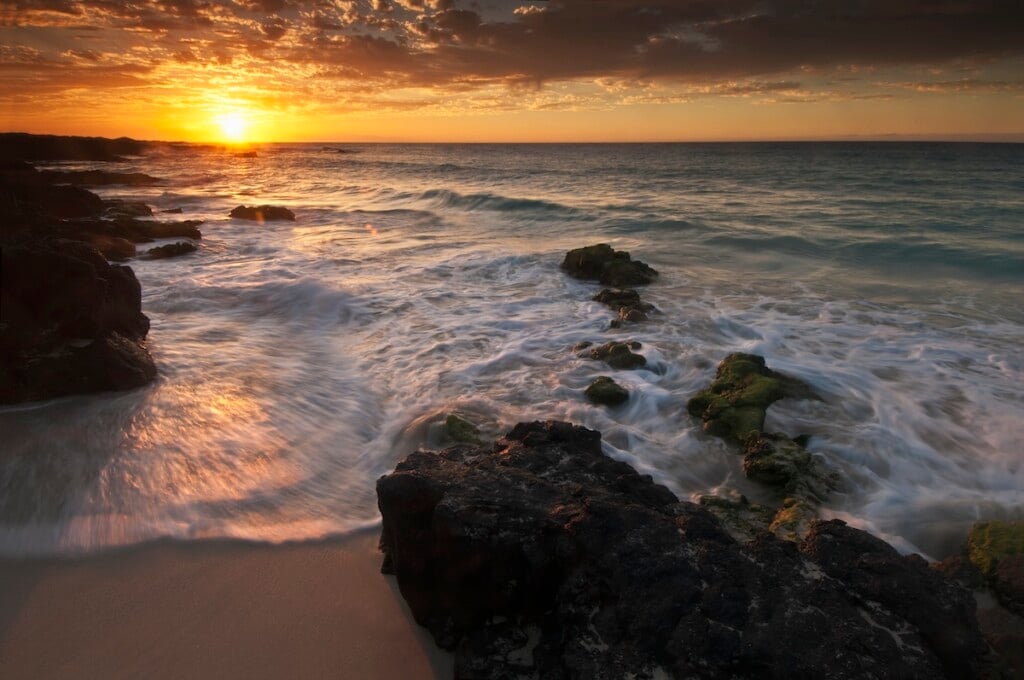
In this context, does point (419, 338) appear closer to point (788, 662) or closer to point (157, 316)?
point (157, 316)

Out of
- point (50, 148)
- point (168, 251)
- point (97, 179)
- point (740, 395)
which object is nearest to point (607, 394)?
point (740, 395)

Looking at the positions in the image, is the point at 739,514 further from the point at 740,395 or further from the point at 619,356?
the point at 619,356

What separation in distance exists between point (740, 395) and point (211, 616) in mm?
4905

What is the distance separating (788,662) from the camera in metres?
2.37

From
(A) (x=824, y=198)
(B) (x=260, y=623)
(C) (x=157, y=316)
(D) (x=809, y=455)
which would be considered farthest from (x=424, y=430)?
(A) (x=824, y=198)

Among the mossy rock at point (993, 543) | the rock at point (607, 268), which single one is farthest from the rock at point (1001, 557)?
the rock at point (607, 268)

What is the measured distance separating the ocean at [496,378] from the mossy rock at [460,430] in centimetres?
14

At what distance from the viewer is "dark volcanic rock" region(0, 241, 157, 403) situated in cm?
559

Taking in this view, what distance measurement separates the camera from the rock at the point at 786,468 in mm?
4656

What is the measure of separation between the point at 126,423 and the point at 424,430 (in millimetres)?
2741

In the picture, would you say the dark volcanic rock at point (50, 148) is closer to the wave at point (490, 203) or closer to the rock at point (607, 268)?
the wave at point (490, 203)

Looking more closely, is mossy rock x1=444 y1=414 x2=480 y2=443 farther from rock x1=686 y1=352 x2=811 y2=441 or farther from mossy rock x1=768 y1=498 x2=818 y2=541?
mossy rock x1=768 y1=498 x2=818 y2=541

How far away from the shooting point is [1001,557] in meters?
3.64

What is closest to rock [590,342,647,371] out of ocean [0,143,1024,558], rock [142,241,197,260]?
ocean [0,143,1024,558]
